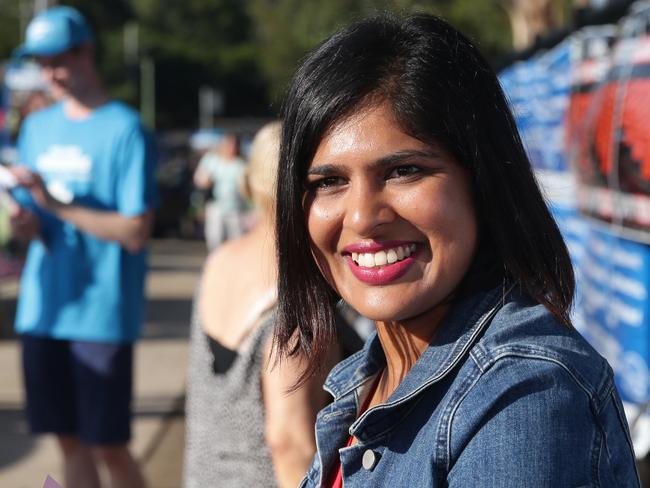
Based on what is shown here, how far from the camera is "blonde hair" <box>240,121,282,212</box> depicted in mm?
2820

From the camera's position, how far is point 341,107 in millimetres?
1406

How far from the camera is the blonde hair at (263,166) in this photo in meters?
2.82

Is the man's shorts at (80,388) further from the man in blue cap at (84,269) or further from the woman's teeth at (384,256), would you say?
the woman's teeth at (384,256)

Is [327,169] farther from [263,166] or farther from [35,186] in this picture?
[35,186]

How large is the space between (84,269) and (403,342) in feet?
8.21

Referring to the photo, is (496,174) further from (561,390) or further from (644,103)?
(644,103)

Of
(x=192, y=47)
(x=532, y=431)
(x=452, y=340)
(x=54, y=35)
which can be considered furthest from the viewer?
(x=192, y=47)

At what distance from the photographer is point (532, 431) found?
1147 mm

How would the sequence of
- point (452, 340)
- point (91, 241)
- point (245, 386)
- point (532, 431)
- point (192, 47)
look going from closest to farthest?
point (532, 431)
point (452, 340)
point (245, 386)
point (91, 241)
point (192, 47)

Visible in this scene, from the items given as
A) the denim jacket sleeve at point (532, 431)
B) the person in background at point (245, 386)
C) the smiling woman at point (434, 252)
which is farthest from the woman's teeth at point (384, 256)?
the person in background at point (245, 386)

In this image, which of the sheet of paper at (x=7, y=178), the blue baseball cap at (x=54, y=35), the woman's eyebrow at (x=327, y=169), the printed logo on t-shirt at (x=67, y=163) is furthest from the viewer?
the blue baseball cap at (x=54, y=35)

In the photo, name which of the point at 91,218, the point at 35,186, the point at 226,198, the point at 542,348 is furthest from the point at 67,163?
the point at 226,198

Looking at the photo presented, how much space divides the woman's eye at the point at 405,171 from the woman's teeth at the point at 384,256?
11 centimetres

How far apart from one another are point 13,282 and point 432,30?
1104cm
